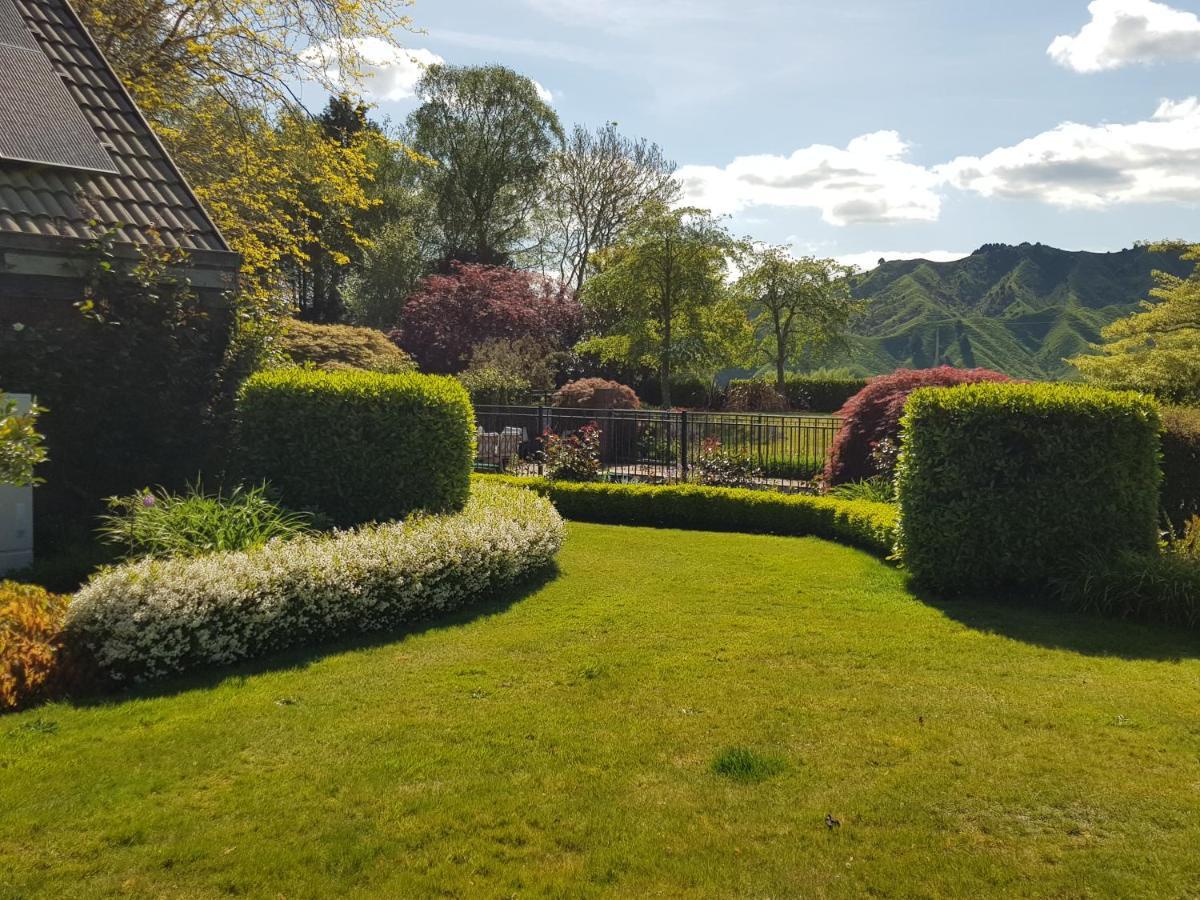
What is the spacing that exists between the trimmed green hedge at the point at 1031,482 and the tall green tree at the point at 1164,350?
4.47 meters

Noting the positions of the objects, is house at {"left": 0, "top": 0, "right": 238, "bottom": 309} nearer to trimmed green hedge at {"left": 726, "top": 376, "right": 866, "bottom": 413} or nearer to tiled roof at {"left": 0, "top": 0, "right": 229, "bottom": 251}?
tiled roof at {"left": 0, "top": 0, "right": 229, "bottom": 251}

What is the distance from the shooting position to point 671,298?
3062 cm

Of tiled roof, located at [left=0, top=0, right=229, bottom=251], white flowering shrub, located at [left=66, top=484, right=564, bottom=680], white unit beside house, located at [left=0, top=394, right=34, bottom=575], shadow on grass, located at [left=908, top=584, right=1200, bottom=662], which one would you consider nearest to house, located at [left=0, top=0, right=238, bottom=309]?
tiled roof, located at [left=0, top=0, right=229, bottom=251]

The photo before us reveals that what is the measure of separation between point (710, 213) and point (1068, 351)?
74548mm

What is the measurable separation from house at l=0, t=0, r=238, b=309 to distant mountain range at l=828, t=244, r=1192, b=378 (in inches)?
2741

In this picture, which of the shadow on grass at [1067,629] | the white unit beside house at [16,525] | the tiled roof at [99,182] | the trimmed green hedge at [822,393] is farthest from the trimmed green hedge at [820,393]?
the white unit beside house at [16,525]

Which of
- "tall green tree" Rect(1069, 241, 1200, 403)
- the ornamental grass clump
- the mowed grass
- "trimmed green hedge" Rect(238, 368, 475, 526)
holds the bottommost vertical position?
the mowed grass

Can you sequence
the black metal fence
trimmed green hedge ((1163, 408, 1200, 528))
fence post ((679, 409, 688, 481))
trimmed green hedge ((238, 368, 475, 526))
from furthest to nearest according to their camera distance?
the black metal fence → fence post ((679, 409, 688, 481)) → trimmed green hedge ((1163, 408, 1200, 528)) → trimmed green hedge ((238, 368, 475, 526))

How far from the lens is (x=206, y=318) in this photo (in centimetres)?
862

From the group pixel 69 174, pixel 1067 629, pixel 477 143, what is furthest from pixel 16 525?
pixel 477 143

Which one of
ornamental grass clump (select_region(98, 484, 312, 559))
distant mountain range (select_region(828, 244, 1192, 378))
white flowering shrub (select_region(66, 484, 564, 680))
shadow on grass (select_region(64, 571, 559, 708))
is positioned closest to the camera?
shadow on grass (select_region(64, 571, 559, 708))

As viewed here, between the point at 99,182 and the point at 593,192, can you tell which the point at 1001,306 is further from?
the point at 99,182

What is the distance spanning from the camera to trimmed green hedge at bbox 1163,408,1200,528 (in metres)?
8.88

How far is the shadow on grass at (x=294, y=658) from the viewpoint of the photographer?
5.20 m
